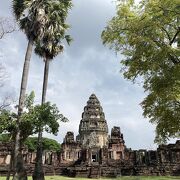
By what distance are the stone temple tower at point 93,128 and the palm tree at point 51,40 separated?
33.3 metres

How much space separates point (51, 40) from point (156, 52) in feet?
33.3

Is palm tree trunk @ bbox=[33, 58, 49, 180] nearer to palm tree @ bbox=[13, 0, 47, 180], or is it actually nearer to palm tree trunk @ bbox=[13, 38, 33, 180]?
palm tree trunk @ bbox=[13, 38, 33, 180]

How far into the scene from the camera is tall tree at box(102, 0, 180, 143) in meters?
13.4

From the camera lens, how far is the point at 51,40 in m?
21.6

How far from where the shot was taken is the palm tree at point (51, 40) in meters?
19.5

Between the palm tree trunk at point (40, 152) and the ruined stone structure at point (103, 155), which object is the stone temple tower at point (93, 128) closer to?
the ruined stone structure at point (103, 155)

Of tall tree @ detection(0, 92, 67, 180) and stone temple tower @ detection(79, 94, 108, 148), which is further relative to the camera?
stone temple tower @ detection(79, 94, 108, 148)

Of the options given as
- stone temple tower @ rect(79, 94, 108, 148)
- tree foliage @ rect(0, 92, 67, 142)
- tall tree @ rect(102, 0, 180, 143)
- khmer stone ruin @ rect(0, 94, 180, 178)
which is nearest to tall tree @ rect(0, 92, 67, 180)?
tree foliage @ rect(0, 92, 67, 142)

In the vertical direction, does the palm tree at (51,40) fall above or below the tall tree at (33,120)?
above

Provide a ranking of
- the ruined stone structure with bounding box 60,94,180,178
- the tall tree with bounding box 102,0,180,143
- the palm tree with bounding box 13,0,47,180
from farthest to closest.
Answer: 1. the ruined stone structure with bounding box 60,94,180,178
2. the palm tree with bounding box 13,0,47,180
3. the tall tree with bounding box 102,0,180,143

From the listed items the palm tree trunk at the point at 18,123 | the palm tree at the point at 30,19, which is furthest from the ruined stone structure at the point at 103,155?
the palm tree at the point at 30,19

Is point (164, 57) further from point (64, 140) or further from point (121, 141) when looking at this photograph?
point (64, 140)

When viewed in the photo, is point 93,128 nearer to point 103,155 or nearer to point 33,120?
point 103,155

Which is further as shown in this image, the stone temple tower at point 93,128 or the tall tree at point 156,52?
the stone temple tower at point 93,128
